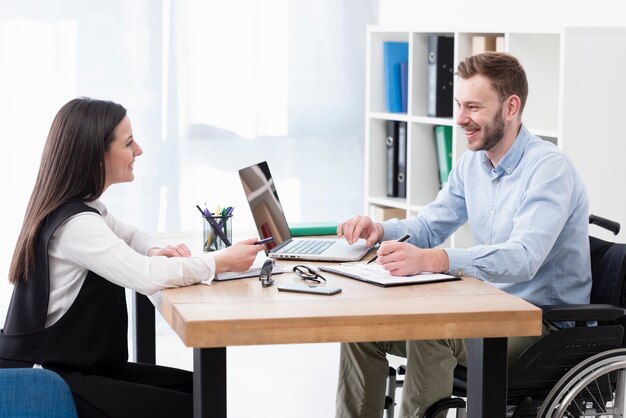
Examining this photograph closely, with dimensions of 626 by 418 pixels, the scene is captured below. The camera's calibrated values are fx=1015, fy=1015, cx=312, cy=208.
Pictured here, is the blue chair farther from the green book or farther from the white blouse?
the green book

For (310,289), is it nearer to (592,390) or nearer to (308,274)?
(308,274)

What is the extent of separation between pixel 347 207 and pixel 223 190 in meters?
0.73

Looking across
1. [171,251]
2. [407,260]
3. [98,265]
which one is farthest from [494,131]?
[98,265]

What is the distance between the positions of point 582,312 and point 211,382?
36.9 inches

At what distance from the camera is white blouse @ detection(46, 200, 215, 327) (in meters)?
2.20

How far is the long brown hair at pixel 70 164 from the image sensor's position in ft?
7.39

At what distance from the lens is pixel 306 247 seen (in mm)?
2775

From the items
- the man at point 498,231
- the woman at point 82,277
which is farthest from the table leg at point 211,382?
the man at point 498,231

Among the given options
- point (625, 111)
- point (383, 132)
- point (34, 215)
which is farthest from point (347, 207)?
point (34, 215)

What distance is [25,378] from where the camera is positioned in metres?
2.04

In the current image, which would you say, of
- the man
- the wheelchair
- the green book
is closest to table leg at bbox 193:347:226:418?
the man

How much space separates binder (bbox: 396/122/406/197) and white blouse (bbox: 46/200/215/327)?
2.38 metres

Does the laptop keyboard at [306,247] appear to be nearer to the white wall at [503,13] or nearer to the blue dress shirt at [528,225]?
the blue dress shirt at [528,225]

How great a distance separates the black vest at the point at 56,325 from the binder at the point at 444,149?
7.57ft
